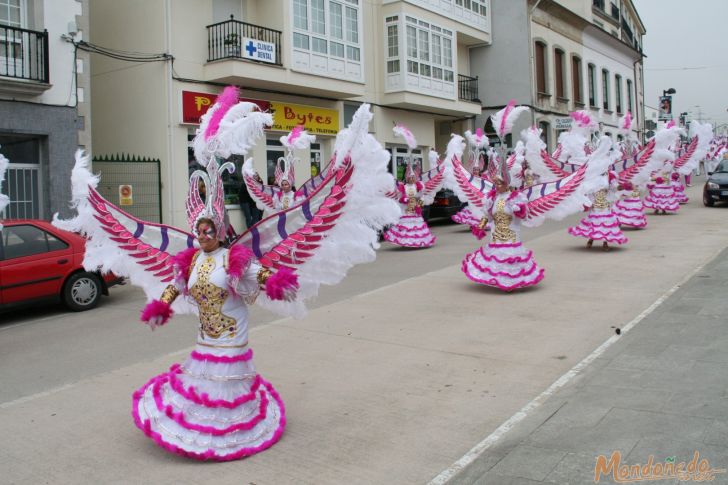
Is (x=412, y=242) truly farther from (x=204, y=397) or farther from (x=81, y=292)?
(x=204, y=397)

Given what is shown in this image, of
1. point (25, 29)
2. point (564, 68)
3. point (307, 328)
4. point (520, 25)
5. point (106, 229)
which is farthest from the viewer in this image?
point (564, 68)

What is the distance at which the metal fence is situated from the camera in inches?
626

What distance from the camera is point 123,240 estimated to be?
188 inches

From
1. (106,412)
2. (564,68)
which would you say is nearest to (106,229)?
(106,412)

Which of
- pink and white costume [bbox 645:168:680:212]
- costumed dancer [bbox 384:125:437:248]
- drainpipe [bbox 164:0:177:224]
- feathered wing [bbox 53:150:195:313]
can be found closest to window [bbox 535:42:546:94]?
pink and white costume [bbox 645:168:680:212]

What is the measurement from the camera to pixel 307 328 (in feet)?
25.7

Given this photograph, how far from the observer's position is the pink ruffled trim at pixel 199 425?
4219 mm

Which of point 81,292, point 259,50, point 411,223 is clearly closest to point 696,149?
point 411,223

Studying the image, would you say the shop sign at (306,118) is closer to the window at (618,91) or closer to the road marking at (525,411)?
the road marking at (525,411)

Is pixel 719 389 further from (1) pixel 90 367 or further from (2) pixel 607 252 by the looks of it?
(2) pixel 607 252

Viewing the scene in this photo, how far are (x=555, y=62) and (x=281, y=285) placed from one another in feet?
103

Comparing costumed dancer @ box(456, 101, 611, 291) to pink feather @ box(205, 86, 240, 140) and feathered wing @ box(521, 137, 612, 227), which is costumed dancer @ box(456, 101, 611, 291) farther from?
pink feather @ box(205, 86, 240, 140)

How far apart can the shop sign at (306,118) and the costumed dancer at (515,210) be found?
9.56 m

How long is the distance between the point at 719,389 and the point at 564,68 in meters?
30.6
